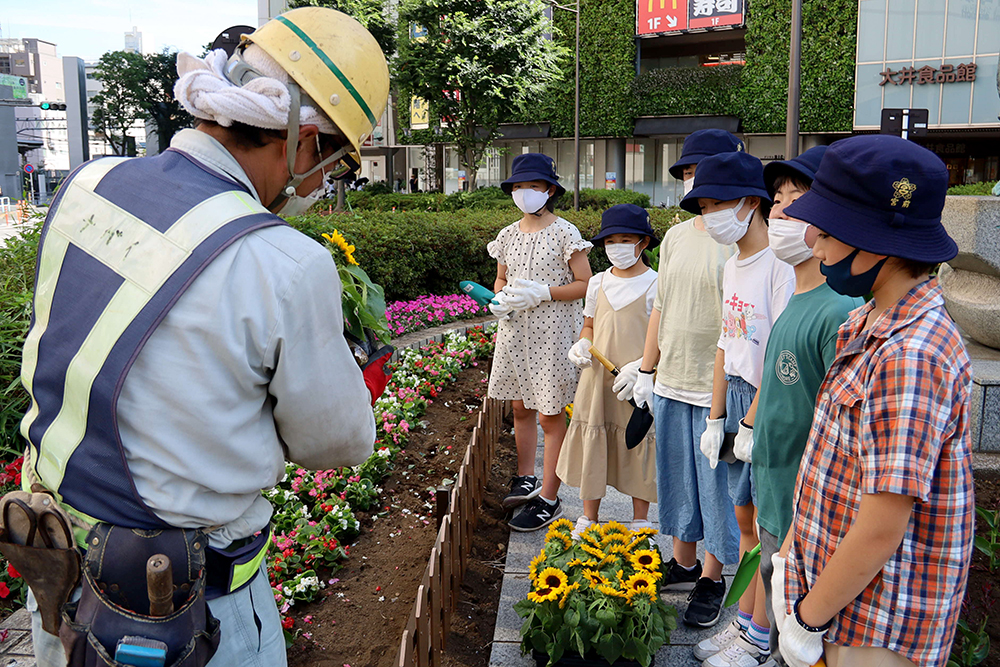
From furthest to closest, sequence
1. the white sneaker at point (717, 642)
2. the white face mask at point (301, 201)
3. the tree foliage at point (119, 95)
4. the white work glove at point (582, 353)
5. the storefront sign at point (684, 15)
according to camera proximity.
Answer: the tree foliage at point (119, 95), the storefront sign at point (684, 15), the white work glove at point (582, 353), the white sneaker at point (717, 642), the white face mask at point (301, 201)

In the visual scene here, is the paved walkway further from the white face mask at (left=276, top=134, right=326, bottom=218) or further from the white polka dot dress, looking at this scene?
the white face mask at (left=276, top=134, right=326, bottom=218)

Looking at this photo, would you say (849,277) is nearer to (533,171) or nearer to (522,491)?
(533,171)

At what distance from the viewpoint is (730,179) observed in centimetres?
306

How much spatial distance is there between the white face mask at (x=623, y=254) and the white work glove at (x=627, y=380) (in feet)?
1.73

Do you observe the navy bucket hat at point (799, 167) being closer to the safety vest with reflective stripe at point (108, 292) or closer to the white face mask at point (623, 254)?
the white face mask at point (623, 254)

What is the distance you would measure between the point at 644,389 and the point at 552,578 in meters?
1.04

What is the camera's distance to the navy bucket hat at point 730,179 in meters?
3.02

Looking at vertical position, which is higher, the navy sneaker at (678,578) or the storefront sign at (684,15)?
the storefront sign at (684,15)

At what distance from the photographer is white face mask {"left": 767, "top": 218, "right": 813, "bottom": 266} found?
249 cm

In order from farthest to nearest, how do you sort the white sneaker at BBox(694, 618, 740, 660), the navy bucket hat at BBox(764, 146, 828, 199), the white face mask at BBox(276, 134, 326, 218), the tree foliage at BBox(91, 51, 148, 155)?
the tree foliage at BBox(91, 51, 148, 155), the white sneaker at BBox(694, 618, 740, 660), the navy bucket hat at BBox(764, 146, 828, 199), the white face mask at BBox(276, 134, 326, 218)

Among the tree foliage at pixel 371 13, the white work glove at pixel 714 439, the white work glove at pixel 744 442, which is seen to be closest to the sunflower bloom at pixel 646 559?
the white work glove at pixel 714 439

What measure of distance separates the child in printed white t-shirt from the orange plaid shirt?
3.46ft

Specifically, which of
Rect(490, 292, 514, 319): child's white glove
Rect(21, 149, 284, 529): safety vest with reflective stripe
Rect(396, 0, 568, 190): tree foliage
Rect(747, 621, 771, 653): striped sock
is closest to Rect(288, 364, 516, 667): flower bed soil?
Rect(747, 621, 771, 653): striped sock

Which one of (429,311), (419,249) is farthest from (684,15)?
(429,311)
